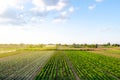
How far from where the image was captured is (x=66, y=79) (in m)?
19.3

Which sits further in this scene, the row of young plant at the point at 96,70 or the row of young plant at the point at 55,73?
the row of young plant at the point at 96,70

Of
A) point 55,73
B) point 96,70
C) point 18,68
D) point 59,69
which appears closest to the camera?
point 55,73

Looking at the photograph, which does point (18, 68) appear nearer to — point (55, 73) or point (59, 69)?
point (59, 69)

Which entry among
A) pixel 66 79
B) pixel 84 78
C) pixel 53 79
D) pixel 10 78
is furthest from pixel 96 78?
pixel 10 78

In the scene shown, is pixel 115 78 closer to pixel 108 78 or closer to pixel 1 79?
pixel 108 78

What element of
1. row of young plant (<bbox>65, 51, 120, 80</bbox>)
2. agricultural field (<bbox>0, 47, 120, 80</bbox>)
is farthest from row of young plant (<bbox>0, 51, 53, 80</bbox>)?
row of young plant (<bbox>65, 51, 120, 80</bbox>)

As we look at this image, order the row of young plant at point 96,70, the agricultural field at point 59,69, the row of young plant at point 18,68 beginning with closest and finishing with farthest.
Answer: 1. the agricultural field at point 59,69
2. the row of young plant at point 96,70
3. the row of young plant at point 18,68

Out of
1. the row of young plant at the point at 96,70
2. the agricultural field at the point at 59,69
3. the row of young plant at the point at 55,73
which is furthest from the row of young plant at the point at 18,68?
the row of young plant at the point at 96,70

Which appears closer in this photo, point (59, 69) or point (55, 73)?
point (55, 73)

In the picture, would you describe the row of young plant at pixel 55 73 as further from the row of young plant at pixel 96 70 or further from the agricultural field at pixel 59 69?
the row of young plant at pixel 96 70

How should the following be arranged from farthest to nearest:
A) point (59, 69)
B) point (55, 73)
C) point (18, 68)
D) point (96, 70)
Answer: point (18, 68), point (59, 69), point (96, 70), point (55, 73)

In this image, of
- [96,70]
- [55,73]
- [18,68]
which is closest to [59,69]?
[55,73]

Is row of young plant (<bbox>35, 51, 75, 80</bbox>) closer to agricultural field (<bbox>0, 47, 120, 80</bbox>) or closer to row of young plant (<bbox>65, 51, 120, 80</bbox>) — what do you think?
agricultural field (<bbox>0, 47, 120, 80</bbox>)

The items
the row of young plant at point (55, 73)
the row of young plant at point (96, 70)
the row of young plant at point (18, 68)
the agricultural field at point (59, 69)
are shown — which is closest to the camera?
the row of young plant at point (55, 73)
